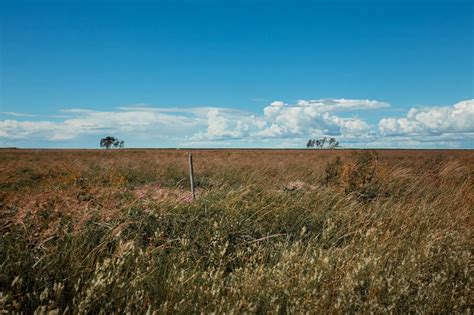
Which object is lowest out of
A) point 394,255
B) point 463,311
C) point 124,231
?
point 463,311

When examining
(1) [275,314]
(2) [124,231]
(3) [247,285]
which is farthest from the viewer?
(2) [124,231]

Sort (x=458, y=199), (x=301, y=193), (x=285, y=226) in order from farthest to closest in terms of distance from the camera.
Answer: (x=458, y=199)
(x=301, y=193)
(x=285, y=226)

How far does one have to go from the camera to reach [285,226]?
5.76 m

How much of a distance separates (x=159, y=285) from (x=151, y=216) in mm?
2007

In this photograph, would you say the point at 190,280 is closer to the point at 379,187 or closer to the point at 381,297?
the point at 381,297

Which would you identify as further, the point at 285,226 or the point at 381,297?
the point at 285,226

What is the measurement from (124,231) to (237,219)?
178 centimetres

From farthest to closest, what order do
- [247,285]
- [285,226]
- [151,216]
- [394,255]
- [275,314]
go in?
1. [285,226]
2. [151,216]
3. [394,255]
4. [247,285]
5. [275,314]

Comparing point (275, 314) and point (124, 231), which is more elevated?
point (124, 231)

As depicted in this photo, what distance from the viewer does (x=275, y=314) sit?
2889 mm

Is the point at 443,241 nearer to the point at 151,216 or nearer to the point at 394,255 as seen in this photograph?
the point at 394,255

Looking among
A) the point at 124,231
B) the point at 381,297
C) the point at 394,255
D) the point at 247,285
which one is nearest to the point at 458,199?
the point at 394,255

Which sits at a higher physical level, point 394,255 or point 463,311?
point 394,255

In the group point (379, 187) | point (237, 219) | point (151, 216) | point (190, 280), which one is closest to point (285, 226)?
point (237, 219)
